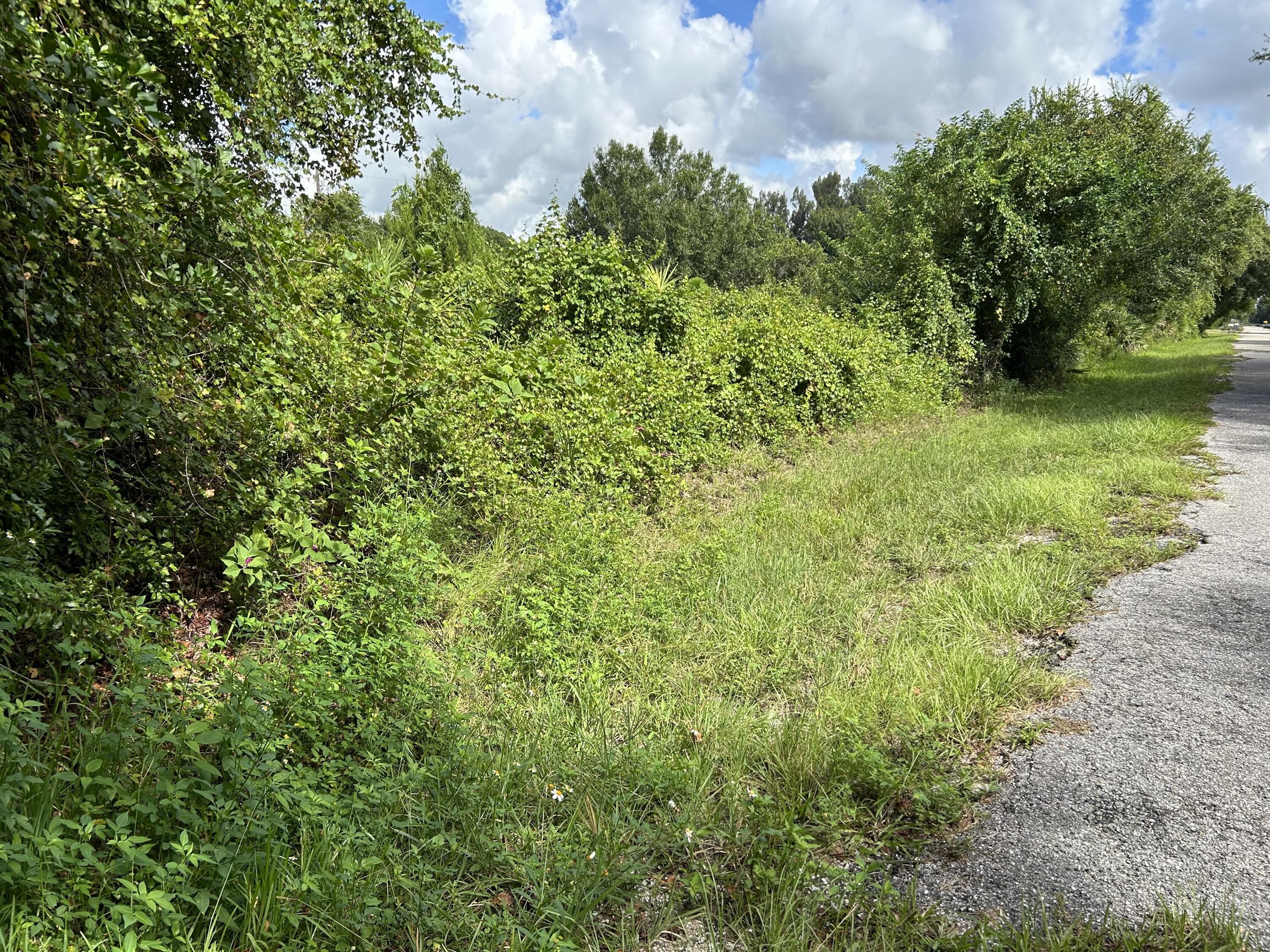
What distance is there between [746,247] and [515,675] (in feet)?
152

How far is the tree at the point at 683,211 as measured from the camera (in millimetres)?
44688

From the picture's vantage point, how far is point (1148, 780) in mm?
2529

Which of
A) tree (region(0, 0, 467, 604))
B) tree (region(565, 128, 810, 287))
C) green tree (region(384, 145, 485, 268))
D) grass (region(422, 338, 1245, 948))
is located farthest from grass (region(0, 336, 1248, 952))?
tree (region(565, 128, 810, 287))

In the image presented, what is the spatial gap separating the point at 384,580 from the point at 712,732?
5.77ft

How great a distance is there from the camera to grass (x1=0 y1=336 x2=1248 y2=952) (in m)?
1.96

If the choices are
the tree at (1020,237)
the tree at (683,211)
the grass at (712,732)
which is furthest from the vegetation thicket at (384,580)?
the tree at (683,211)

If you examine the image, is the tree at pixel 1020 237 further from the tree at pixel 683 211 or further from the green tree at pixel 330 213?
the tree at pixel 683 211

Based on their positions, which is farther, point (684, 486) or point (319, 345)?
point (684, 486)

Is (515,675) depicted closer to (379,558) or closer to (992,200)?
(379,558)

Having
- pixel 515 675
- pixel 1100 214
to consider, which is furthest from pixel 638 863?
pixel 1100 214

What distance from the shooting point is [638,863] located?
2201 mm

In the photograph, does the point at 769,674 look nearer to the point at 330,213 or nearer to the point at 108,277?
the point at 108,277

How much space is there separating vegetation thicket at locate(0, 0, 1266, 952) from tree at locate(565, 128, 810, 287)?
39.3 metres

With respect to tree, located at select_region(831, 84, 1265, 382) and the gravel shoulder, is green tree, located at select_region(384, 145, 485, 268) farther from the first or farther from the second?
the gravel shoulder
